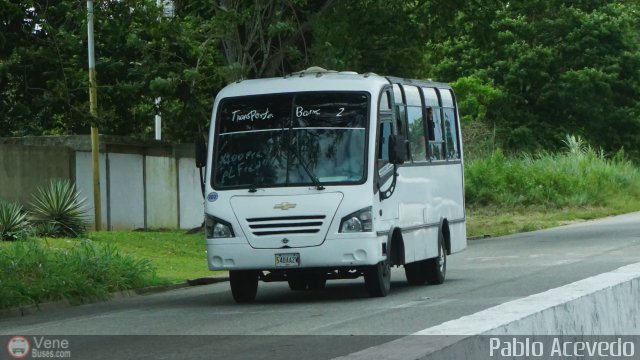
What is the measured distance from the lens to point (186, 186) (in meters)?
37.5

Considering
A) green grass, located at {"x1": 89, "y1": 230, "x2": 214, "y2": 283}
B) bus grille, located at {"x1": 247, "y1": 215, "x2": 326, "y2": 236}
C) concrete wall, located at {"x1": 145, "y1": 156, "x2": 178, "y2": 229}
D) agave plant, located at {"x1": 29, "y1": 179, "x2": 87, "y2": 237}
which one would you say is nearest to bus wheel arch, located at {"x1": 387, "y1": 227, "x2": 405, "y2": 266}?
bus grille, located at {"x1": 247, "y1": 215, "x2": 326, "y2": 236}

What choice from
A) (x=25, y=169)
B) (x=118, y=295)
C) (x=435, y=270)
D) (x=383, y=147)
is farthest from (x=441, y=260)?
(x=25, y=169)

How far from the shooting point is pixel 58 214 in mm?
28188

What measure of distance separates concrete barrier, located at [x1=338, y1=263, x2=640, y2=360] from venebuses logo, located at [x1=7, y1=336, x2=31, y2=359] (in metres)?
5.59

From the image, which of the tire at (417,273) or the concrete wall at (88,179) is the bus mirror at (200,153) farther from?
the concrete wall at (88,179)

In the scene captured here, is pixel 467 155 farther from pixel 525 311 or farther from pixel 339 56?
pixel 525 311

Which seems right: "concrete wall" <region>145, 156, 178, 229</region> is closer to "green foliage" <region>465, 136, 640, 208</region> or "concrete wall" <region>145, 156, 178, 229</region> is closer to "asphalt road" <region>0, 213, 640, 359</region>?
"green foliage" <region>465, 136, 640, 208</region>

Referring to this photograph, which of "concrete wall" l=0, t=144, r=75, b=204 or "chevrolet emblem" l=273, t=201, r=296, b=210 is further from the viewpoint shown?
"concrete wall" l=0, t=144, r=75, b=204

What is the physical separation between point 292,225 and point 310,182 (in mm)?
630

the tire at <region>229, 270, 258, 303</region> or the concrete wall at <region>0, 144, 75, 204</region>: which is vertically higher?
the concrete wall at <region>0, 144, 75, 204</region>

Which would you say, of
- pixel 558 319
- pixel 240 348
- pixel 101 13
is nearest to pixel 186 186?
pixel 101 13

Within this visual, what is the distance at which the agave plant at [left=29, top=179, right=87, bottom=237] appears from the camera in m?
28.0

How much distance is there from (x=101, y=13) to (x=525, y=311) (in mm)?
15403

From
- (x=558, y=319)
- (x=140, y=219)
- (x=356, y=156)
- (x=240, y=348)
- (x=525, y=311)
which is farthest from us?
(x=140, y=219)
